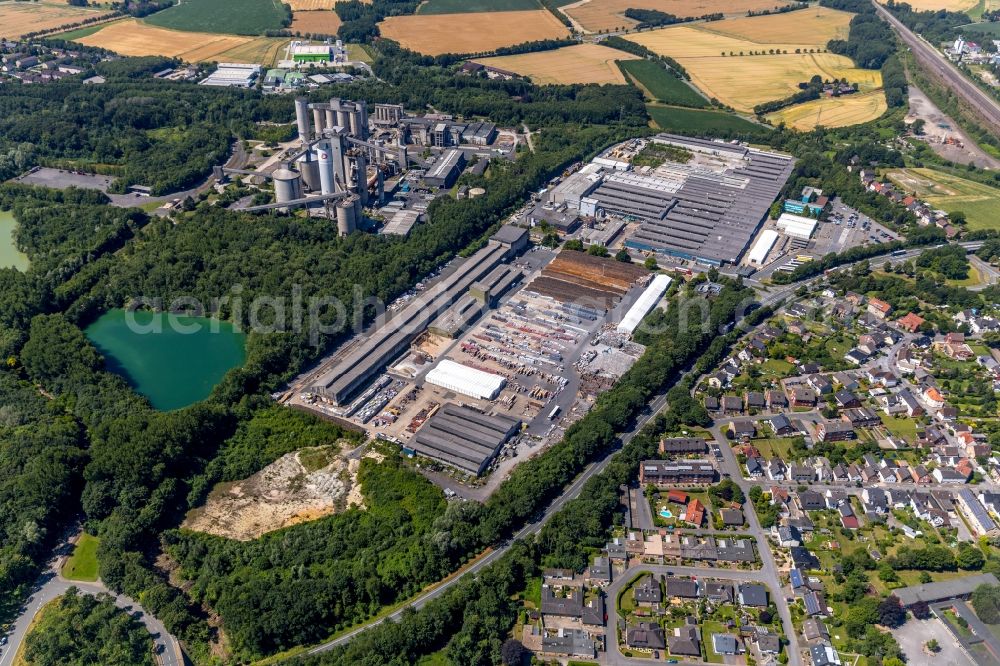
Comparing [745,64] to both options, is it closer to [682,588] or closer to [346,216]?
[346,216]

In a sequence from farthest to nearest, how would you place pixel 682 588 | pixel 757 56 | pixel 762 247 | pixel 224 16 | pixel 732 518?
pixel 224 16, pixel 757 56, pixel 762 247, pixel 732 518, pixel 682 588

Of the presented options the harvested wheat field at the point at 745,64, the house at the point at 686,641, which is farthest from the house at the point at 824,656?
the harvested wheat field at the point at 745,64

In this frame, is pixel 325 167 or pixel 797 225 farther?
pixel 325 167

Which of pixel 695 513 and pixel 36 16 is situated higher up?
pixel 36 16

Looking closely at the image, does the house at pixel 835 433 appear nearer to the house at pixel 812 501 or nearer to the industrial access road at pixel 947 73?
the house at pixel 812 501

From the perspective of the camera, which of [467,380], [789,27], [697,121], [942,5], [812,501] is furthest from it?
[942,5]

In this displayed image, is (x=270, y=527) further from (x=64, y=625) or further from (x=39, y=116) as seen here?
(x=39, y=116)

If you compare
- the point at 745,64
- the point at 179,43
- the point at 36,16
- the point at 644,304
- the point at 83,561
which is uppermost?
the point at 745,64

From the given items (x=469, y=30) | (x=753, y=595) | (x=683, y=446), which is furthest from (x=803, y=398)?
(x=469, y=30)
